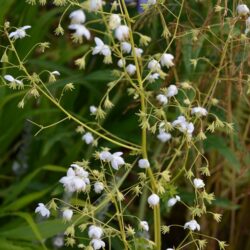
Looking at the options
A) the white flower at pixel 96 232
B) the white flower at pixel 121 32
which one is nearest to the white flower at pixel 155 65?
the white flower at pixel 121 32

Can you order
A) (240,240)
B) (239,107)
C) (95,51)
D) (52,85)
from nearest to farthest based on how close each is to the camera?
(95,51) → (52,85) → (239,107) → (240,240)

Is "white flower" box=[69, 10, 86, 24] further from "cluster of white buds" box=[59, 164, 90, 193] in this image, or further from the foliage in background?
the foliage in background

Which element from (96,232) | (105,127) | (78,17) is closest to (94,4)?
(78,17)

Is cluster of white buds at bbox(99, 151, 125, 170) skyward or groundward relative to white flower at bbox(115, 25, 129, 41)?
groundward

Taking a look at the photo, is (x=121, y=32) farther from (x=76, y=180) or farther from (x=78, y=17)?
(x=76, y=180)

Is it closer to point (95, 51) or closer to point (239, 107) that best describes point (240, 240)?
point (239, 107)

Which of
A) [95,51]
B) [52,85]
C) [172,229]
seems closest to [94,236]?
[95,51]

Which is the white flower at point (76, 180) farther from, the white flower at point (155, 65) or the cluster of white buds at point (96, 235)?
the white flower at point (155, 65)

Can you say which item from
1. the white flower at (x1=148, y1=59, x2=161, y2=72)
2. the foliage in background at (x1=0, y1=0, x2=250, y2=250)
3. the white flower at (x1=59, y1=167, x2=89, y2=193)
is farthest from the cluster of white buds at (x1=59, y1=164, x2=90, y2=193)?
the foliage in background at (x1=0, y1=0, x2=250, y2=250)

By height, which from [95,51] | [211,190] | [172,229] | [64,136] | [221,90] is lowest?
[172,229]
